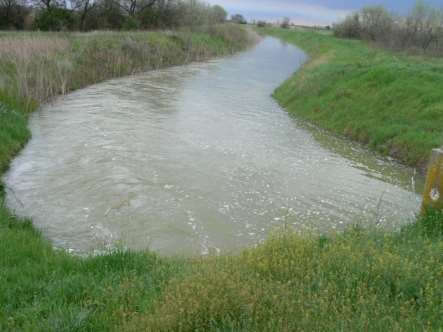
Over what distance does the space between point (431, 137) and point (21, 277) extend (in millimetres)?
11139

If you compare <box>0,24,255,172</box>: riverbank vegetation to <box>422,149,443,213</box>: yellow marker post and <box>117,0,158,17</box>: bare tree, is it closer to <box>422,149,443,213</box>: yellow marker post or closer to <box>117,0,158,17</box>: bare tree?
<box>422,149,443,213</box>: yellow marker post

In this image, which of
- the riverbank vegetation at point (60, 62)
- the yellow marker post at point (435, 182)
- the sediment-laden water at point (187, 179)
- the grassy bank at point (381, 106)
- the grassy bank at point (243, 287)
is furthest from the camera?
the riverbank vegetation at point (60, 62)

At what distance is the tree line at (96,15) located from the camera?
1389 inches

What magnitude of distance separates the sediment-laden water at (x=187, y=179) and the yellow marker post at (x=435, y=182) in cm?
127

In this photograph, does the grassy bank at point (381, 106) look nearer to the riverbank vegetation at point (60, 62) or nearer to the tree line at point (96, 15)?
the riverbank vegetation at point (60, 62)

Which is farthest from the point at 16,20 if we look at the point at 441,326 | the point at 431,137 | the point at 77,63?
the point at 441,326

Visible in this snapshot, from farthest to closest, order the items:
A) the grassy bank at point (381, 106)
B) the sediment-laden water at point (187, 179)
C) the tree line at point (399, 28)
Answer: the tree line at point (399, 28)
the grassy bank at point (381, 106)
the sediment-laden water at point (187, 179)

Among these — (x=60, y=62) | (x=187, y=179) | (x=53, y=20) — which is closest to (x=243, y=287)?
(x=187, y=179)

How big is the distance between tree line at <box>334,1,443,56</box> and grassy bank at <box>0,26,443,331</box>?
3445 centimetres

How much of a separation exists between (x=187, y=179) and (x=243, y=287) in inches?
244

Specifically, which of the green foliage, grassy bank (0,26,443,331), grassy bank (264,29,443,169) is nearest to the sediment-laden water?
grassy bank (264,29,443,169)

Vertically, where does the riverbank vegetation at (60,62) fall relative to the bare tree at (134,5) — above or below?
below

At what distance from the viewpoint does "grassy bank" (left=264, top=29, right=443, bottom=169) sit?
12.8 metres

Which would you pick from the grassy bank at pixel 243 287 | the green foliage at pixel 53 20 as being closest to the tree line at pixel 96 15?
the green foliage at pixel 53 20
